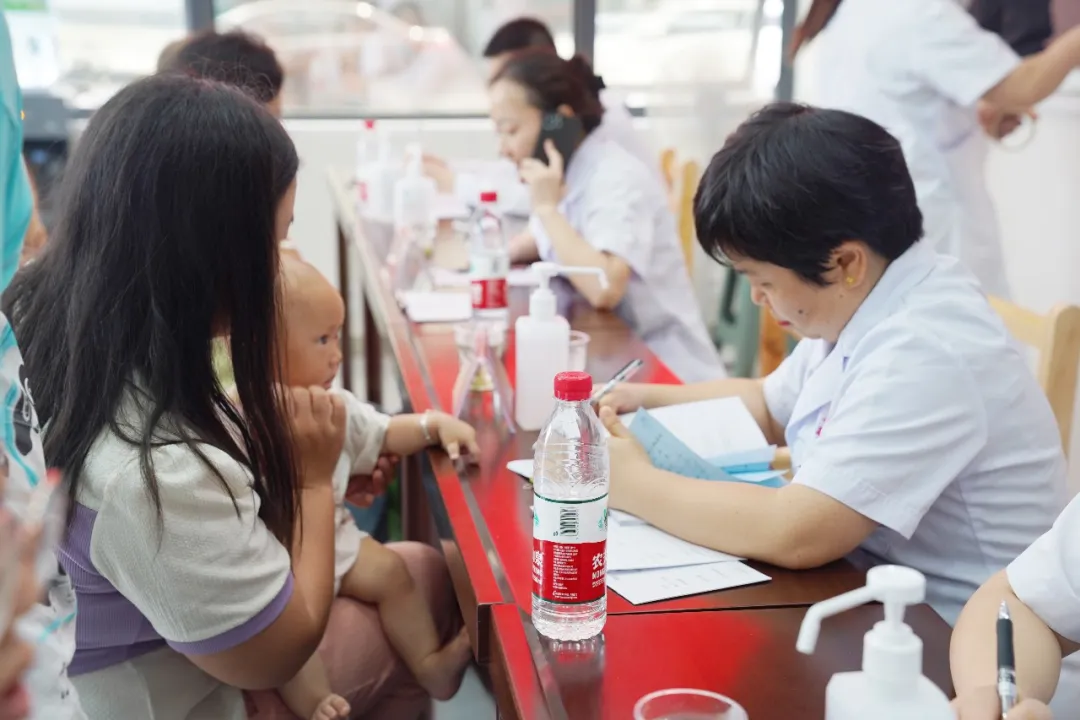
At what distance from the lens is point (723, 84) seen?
4.39m

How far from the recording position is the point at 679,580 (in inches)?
44.5

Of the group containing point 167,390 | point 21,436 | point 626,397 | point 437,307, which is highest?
point 21,436

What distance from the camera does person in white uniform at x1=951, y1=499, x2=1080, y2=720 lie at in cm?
94

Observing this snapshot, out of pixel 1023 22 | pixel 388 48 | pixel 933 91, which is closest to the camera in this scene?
pixel 933 91

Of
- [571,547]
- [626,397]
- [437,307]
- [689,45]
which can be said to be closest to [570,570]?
[571,547]

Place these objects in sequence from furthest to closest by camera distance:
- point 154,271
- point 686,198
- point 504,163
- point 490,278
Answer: point 504,163 < point 686,198 < point 490,278 < point 154,271

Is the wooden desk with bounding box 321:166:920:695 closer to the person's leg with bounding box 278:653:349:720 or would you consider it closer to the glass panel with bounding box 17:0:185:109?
the person's leg with bounding box 278:653:349:720

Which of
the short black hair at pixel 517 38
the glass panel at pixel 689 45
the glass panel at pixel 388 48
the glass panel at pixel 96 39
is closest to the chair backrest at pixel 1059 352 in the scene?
the short black hair at pixel 517 38

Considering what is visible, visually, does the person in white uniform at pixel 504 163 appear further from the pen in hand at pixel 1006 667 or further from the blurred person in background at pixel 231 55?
the pen in hand at pixel 1006 667

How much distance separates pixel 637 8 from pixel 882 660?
4247 mm

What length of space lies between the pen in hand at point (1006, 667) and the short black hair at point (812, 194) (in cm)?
53

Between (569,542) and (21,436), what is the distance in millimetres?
428

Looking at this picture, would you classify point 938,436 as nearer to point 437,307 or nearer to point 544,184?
point 437,307

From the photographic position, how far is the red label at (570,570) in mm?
974
